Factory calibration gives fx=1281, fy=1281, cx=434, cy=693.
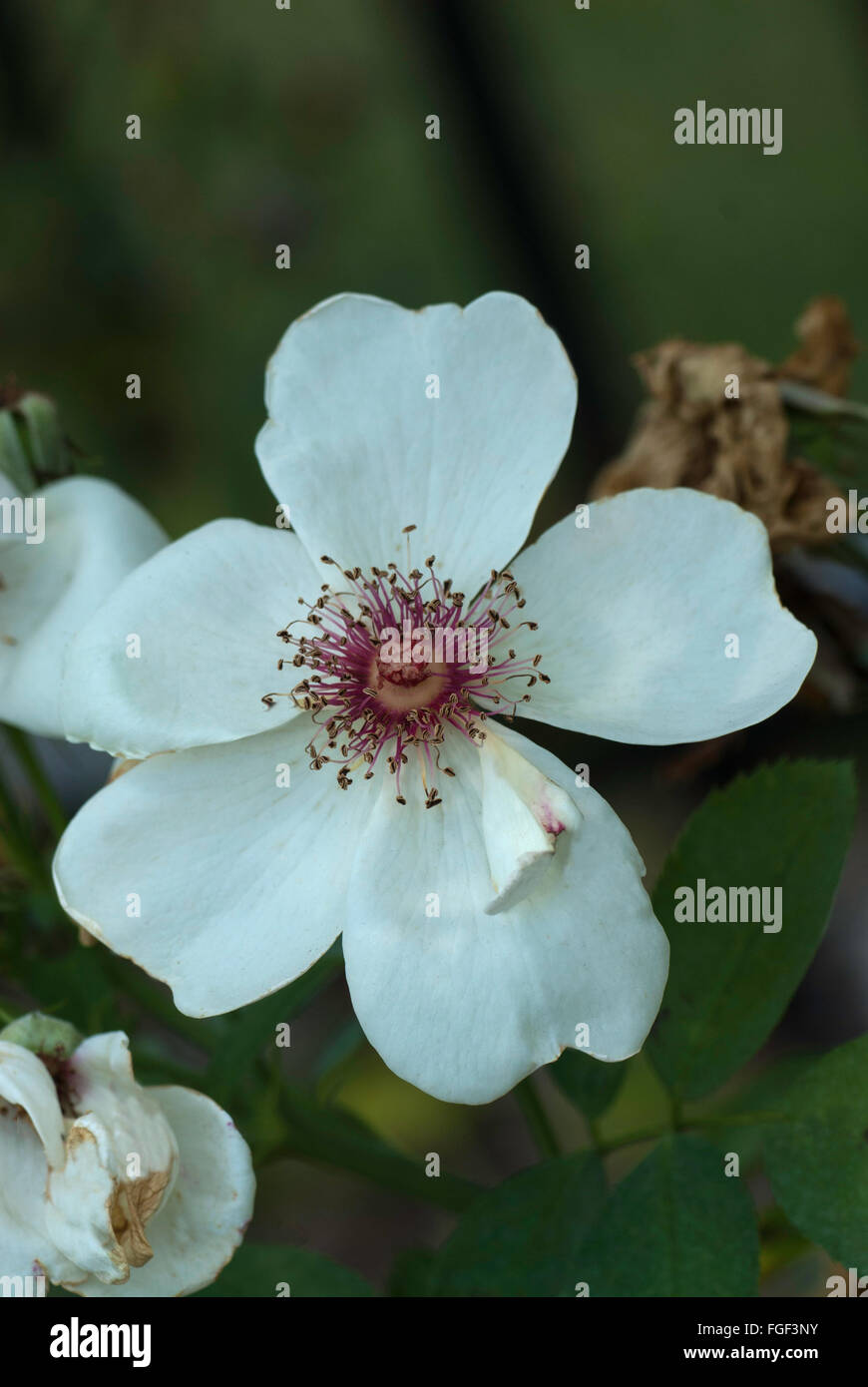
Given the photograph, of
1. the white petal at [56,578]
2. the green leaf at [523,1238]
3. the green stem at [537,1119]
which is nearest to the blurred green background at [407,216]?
the green stem at [537,1119]

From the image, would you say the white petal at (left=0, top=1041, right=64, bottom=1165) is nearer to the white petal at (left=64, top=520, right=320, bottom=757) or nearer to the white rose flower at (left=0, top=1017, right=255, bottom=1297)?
the white rose flower at (left=0, top=1017, right=255, bottom=1297)

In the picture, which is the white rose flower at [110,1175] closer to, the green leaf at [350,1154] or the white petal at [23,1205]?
the white petal at [23,1205]

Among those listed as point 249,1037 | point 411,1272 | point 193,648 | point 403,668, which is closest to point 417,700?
point 403,668

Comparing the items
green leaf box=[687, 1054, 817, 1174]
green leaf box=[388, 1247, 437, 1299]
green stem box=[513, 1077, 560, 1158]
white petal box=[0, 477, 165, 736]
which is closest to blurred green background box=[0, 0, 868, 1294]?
green leaf box=[687, 1054, 817, 1174]

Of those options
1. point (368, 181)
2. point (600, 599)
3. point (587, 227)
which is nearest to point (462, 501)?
point (600, 599)

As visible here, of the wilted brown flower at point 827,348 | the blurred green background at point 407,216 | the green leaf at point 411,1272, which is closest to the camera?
the green leaf at point 411,1272
